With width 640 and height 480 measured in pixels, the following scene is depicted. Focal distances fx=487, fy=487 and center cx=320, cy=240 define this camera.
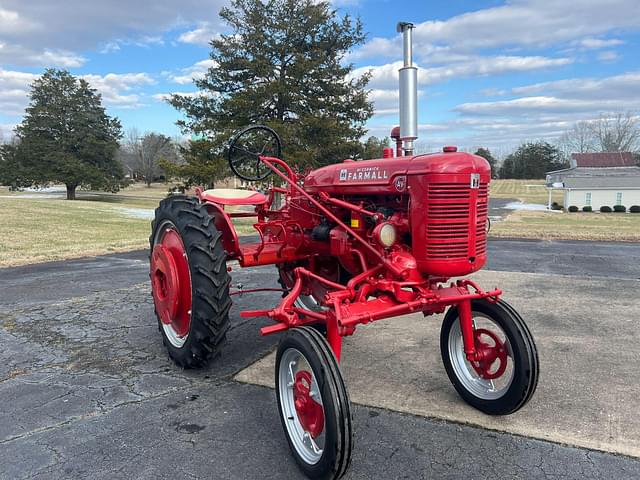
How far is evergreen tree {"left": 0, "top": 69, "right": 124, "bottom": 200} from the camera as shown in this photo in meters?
33.1

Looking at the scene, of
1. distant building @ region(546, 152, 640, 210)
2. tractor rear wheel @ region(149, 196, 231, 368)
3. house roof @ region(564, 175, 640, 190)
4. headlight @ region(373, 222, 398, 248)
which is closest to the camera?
headlight @ region(373, 222, 398, 248)

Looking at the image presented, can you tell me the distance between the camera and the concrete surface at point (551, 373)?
9.87 feet

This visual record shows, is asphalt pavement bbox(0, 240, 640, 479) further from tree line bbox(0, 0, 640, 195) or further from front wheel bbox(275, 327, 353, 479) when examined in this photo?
tree line bbox(0, 0, 640, 195)

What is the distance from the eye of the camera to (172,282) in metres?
3.91

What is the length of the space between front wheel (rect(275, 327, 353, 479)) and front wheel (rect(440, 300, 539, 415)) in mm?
1143

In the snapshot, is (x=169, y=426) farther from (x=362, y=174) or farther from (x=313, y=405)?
(x=362, y=174)

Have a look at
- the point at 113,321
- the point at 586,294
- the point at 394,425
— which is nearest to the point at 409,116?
the point at 394,425

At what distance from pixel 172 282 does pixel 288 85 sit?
579 inches

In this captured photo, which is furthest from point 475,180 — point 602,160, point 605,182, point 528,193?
point 528,193

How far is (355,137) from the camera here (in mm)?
18391

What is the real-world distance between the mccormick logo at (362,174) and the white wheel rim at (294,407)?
1.31 meters

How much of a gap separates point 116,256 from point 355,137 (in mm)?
10674

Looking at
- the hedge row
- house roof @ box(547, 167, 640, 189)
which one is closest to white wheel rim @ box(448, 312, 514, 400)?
the hedge row

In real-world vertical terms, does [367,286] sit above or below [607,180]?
below
